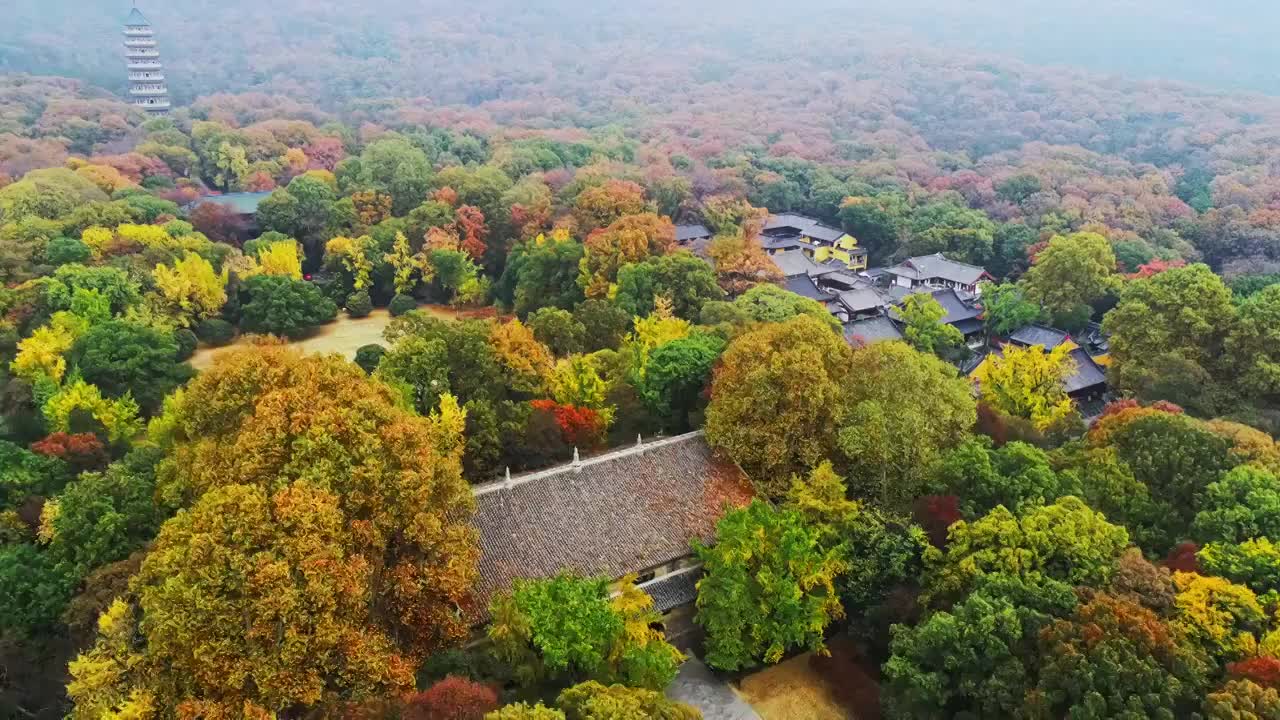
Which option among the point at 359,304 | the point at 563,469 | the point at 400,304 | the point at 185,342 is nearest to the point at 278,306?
the point at 185,342

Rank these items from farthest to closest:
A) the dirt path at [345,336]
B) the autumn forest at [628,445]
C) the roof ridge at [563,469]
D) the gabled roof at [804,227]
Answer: the gabled roof at [804,227]
the dirt path at [345,336]
the roof ridge at [563,469]
the autumn forest at [628,445]

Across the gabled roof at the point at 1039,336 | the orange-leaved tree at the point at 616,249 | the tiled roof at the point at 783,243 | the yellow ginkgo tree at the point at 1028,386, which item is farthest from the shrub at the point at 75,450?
the tiled roof at the point at 783,243

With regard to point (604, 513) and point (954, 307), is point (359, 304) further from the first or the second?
point (954, 307)

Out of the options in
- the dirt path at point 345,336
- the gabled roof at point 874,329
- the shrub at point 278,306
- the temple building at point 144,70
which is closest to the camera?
the gabled roof at point 874,329

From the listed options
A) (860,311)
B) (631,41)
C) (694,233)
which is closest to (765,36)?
(631,41)

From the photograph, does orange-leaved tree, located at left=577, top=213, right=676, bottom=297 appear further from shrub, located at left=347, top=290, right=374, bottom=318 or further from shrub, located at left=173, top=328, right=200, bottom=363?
shrub, located at left=173, top=328, right=200, bottom=363

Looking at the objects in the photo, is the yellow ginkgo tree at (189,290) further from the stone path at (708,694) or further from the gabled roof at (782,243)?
the gabled roof at (782,243)

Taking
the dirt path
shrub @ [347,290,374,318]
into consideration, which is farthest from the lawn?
shrub @ [347,290,374,318]

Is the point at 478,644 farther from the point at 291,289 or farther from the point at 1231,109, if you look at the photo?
the point at 1231,109
